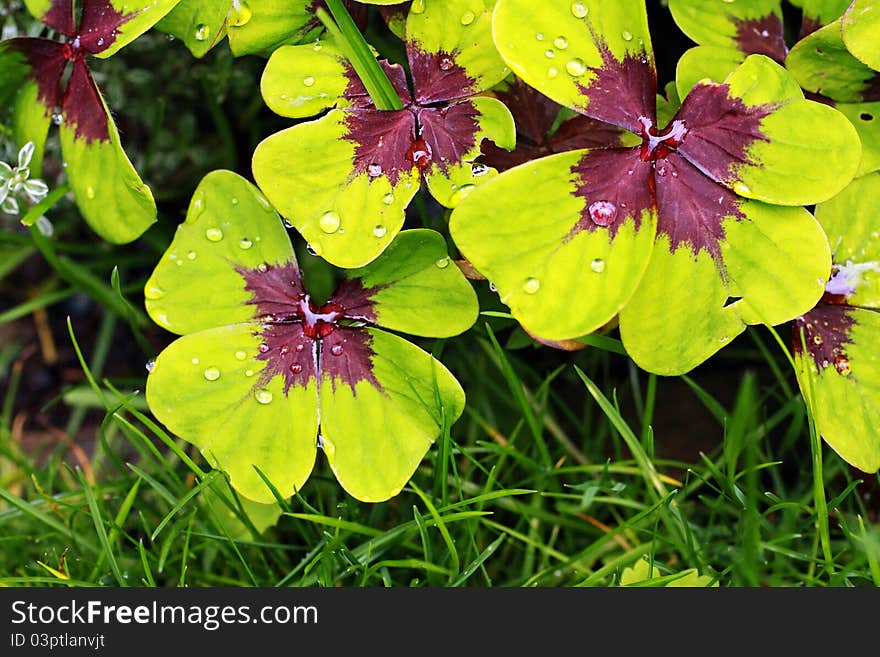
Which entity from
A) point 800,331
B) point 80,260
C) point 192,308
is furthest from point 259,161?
point 80,260

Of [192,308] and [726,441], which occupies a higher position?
[192,308]

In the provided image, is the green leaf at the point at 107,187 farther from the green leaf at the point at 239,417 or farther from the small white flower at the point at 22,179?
the green leaf at the point at 239,417

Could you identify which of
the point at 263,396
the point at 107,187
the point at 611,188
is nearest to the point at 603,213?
the point at 611,188

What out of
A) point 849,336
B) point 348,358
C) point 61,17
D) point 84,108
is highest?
point 61,17

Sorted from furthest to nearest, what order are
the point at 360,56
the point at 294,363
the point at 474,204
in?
the point at 294,363
the point at 360,56
the point at 474,204

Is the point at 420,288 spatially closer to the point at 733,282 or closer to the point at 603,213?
the point at 603,213

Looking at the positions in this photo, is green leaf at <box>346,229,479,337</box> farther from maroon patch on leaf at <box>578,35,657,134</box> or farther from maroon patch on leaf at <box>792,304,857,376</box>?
maroon patch on leaf at <box>792,304,857,376</box>

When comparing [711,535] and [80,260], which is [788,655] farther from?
[80,260]

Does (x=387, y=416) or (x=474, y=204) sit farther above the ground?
(x=474, y=204)
